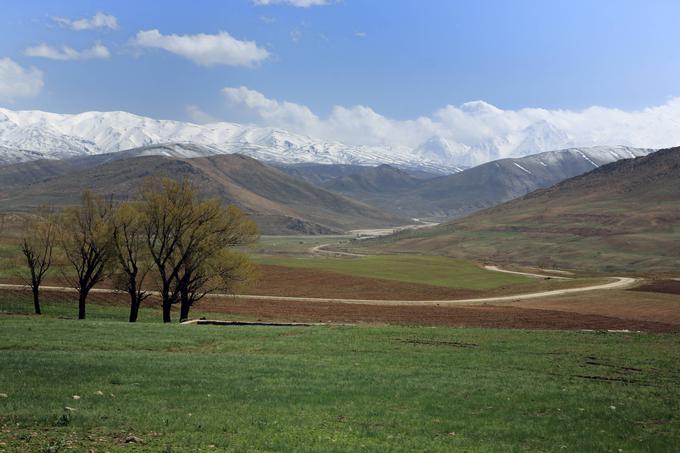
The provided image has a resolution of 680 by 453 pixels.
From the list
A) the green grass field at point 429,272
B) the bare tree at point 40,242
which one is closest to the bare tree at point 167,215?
the bare tree at point 40,242

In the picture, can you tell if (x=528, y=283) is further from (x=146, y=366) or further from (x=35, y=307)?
(x=146, y=366)

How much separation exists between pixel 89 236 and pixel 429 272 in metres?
77.4

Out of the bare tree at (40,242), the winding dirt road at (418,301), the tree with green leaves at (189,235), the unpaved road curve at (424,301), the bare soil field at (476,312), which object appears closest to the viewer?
the tree with green leaves at (189,235)

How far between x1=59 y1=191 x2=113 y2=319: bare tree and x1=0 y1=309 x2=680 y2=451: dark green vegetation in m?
20.4

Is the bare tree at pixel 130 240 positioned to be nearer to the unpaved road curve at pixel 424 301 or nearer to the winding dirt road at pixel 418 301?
the winding dirt road at pixel 418 301

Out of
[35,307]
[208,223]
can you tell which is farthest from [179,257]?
[35,307]

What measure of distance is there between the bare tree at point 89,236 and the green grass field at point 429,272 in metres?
60.6

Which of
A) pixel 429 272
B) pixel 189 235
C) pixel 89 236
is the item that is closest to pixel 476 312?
pixel 189 235

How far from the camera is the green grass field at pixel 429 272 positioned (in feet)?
351

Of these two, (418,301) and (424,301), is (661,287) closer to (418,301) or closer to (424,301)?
(424,301)

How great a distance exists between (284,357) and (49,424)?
1410cm

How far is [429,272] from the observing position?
121500 millimetres

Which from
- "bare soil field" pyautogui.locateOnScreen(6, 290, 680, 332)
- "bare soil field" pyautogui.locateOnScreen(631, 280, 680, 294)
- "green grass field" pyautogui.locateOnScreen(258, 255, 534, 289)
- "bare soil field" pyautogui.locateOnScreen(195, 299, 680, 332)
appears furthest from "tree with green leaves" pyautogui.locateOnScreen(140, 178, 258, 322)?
"bare soil field" pyautogui.locateOnScreen(631, 280, 680, 294)

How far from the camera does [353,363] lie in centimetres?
2833
